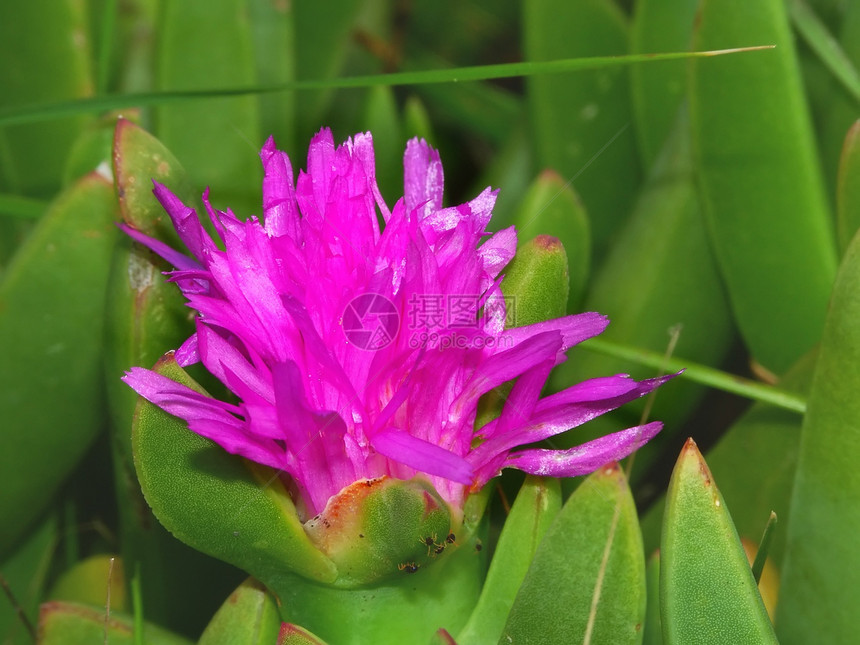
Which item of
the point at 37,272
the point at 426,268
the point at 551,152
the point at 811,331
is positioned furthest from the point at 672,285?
the point at 37,272

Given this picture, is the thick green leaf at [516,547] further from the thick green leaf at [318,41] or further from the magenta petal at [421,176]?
the thick green leaf at [318,41]

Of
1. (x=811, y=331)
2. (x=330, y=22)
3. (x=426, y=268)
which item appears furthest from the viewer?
(x=330, y=22)

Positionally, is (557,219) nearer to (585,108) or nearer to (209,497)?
(585,108)

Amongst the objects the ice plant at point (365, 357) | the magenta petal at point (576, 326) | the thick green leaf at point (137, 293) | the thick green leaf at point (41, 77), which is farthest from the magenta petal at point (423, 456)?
the thick green leaf at point (41, 77)

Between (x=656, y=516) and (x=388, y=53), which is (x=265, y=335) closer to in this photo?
(x=656, y=516)

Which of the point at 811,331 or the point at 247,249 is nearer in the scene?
the point at 247,249

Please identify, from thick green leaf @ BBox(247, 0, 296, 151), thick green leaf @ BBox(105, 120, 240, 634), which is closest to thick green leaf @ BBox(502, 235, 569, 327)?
thick green leaf @ BBox(105, 120, 240, 634)

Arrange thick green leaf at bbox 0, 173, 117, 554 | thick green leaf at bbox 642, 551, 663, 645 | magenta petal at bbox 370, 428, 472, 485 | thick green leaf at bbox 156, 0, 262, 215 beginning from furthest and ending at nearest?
thick green leaf at bbox 156, 0, 262, 215, thick green leaf at bbox 0, 173, 117, 554, thick green leaf at bbox 642, 551, 663, 645, magenta petal at bbox 370, 428, 472, 485

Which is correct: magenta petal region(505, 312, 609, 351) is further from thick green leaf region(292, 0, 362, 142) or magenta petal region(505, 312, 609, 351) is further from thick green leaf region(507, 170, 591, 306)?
thick green leaf region(292, 0, 362, 142)
